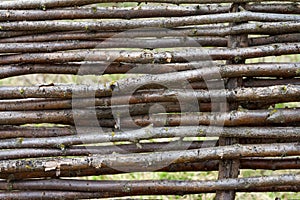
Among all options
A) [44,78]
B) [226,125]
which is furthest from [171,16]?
[44,78]

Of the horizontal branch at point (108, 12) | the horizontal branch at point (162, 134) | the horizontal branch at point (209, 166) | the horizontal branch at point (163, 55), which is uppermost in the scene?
the horizontal branch at point (108, 12)

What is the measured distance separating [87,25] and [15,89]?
0.27 metres

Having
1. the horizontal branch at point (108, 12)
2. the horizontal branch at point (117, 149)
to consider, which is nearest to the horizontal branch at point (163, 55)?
the horizontal branch at point (108, 12)

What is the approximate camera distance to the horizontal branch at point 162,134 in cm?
119

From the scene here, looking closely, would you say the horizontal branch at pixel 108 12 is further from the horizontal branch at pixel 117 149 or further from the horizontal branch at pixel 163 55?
the horizontal branch at pixel 117 149

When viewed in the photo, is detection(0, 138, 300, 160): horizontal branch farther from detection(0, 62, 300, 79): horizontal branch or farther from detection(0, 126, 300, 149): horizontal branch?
detection(0, 62, 300, 79): horizontal branch

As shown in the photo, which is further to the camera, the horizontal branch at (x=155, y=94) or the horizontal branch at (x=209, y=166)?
the horizontal branch at (x=209, y=166)

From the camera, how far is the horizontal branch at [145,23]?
1.20 meters

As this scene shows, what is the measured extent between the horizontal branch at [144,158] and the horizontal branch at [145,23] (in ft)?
1.15

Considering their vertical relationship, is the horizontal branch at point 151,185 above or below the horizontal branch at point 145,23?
below

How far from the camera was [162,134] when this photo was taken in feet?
3.90

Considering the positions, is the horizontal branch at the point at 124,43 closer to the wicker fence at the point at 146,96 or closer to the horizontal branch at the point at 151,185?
the wicker fence at the point at 146,96

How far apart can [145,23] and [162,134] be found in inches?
12.3

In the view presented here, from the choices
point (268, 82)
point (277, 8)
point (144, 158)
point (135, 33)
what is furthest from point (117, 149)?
point (277, 8)
